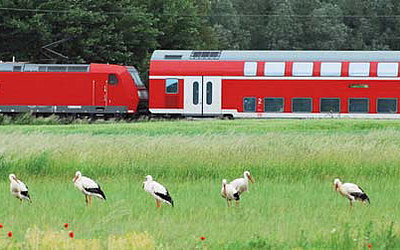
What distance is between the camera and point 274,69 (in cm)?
5044

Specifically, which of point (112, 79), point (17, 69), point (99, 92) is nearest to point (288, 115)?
point (112, 79)

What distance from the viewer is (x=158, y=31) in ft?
245

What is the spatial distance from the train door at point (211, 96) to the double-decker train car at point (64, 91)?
13.9 feet

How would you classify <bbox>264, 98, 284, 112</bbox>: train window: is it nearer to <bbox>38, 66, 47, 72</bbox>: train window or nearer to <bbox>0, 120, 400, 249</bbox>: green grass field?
<bbox>38, 66, 47, 72</bbox>: train window

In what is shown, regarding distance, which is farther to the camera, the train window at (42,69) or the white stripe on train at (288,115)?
the train window at (42,69)

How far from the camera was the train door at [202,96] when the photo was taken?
166 feet

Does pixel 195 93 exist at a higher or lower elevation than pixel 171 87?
lower

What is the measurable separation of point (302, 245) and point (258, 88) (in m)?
38.4

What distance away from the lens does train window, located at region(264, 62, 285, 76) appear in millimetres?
50281

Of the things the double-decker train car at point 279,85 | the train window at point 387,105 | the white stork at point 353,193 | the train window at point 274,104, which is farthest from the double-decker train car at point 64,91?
the white stork at point 353,193

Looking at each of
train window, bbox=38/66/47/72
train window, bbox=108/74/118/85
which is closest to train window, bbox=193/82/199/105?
train window, bbox=108/74/118/85

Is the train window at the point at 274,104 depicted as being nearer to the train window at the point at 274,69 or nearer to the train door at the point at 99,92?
the train window at the point at 274,69

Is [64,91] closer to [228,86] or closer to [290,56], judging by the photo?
[228,86]

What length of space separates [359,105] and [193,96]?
8747 mm
